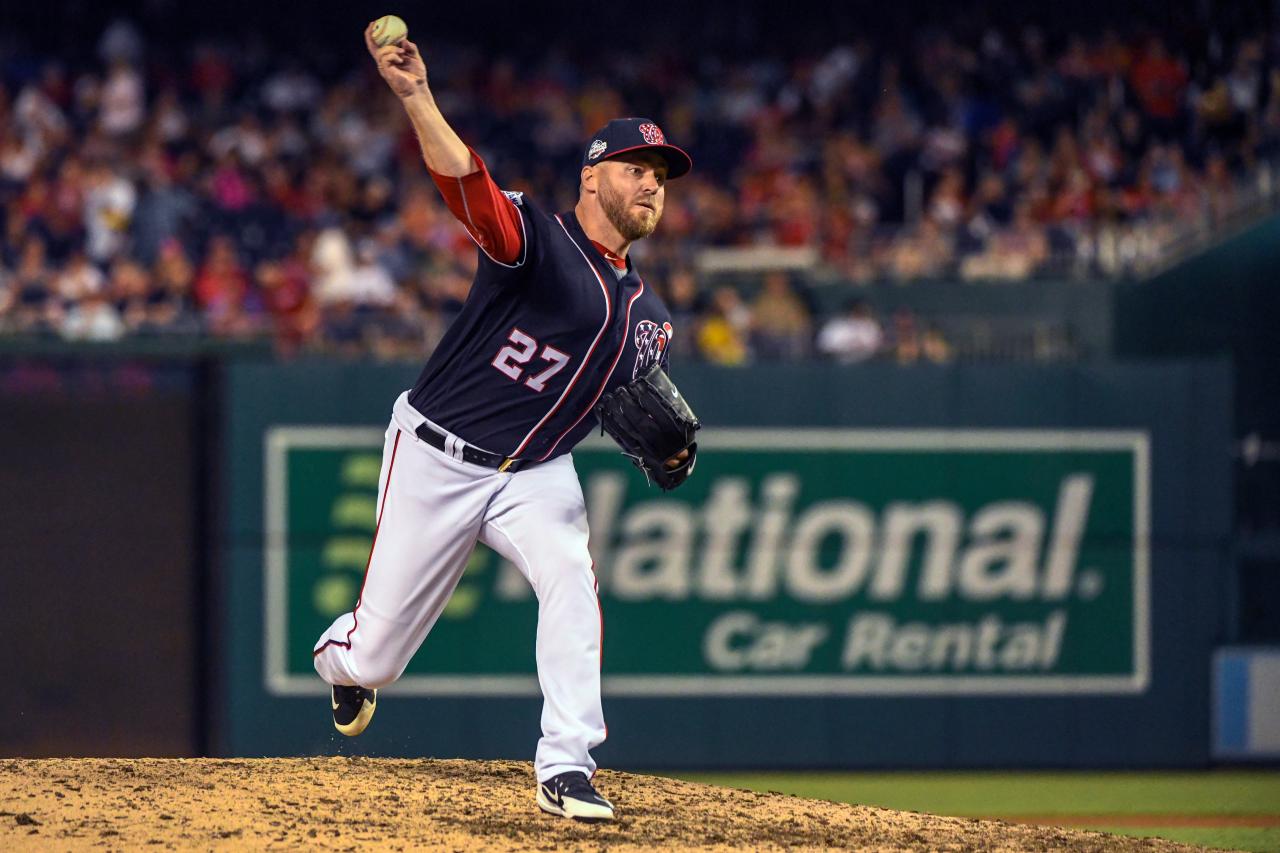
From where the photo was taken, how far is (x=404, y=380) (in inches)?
337

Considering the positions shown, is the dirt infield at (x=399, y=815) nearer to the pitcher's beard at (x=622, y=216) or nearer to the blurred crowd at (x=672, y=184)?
the pitcher's beard at (x=622, y=216)

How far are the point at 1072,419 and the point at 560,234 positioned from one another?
484cm

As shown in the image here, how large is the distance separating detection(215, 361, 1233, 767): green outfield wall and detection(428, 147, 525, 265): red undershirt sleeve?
Answer: 4.25 meters

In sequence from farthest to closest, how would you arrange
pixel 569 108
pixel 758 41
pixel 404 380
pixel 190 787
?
pixel 758 41 → pixel 569 108 → pixel 404 380 → pixel 190 787

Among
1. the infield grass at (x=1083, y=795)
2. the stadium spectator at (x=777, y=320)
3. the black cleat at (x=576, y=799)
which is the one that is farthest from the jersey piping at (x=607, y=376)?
the stadium spectator at (x=777, y=320)

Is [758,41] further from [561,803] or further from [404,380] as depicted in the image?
[561,803]

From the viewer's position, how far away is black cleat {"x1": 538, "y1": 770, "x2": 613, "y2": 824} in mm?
4668

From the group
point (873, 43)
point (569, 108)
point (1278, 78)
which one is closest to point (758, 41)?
point (873, 43)

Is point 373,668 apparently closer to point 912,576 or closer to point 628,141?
point 628,141

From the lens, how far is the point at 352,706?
17.4ft

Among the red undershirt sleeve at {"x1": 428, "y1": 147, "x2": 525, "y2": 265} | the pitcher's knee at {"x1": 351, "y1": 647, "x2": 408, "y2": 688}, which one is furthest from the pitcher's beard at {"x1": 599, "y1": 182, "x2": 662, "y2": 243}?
the pitcher's knee at {"x1": 351, "y1": 647, "x2": 408, "y2": 688}

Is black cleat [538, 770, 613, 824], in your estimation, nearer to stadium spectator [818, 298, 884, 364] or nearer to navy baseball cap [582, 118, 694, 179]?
navy baseball cap [582, 118, 694, 179]

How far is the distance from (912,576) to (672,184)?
4.91 m

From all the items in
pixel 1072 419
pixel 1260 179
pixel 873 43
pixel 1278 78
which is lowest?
pixel 1072 419
